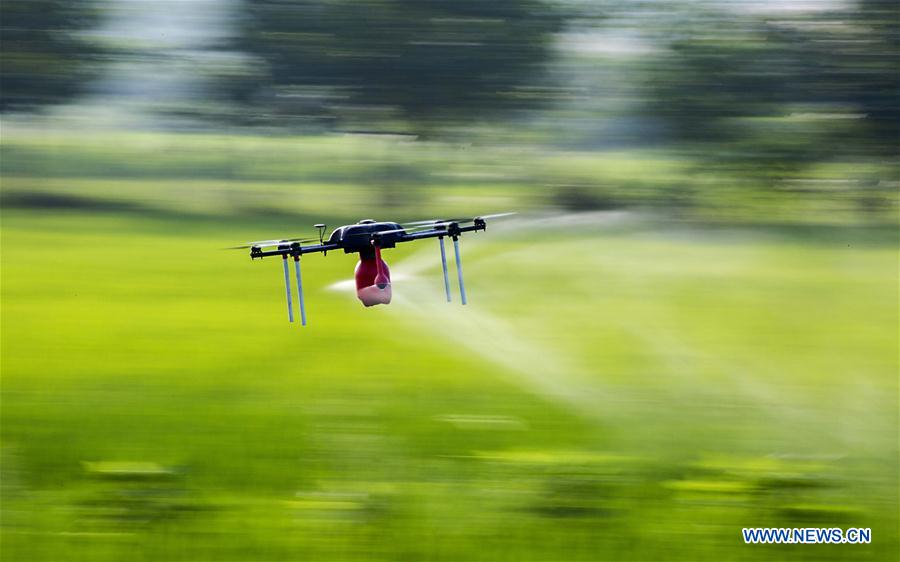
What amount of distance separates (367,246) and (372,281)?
4.6 inches

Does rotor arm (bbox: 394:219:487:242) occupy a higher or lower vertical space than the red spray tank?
higher

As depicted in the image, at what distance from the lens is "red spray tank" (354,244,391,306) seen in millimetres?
3379

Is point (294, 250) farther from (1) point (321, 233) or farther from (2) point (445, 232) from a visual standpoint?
(2) point (445, 232)

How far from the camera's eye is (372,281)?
134 inches

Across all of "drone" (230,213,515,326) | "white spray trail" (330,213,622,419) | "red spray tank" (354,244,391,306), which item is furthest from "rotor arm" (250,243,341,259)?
"white spray trail" (330,213,622,419)

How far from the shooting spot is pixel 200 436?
17.8 ft

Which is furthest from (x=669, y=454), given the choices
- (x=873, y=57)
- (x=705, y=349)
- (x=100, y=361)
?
(x=100, y=361)

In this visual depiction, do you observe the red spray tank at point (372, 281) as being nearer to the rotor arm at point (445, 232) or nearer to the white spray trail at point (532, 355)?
the rotor arm at point (445, 232)

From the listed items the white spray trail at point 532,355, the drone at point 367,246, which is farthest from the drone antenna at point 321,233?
the white spray trail at point 532,355

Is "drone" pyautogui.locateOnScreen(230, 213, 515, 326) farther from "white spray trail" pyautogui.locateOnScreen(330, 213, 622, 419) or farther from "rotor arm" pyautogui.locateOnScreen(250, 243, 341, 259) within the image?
"white spray trail" pyautogui.locateOnScreen(330, 213, 622, 419)

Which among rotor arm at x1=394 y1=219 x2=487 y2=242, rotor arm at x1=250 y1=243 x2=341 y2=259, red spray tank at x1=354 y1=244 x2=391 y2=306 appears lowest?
red spray tank at x1=354 y1=244 x2=391 y2=306

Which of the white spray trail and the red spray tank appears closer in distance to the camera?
the red spray tank

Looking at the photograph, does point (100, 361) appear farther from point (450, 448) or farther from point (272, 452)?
point (450, 448)

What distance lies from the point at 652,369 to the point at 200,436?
2359 millimetres
